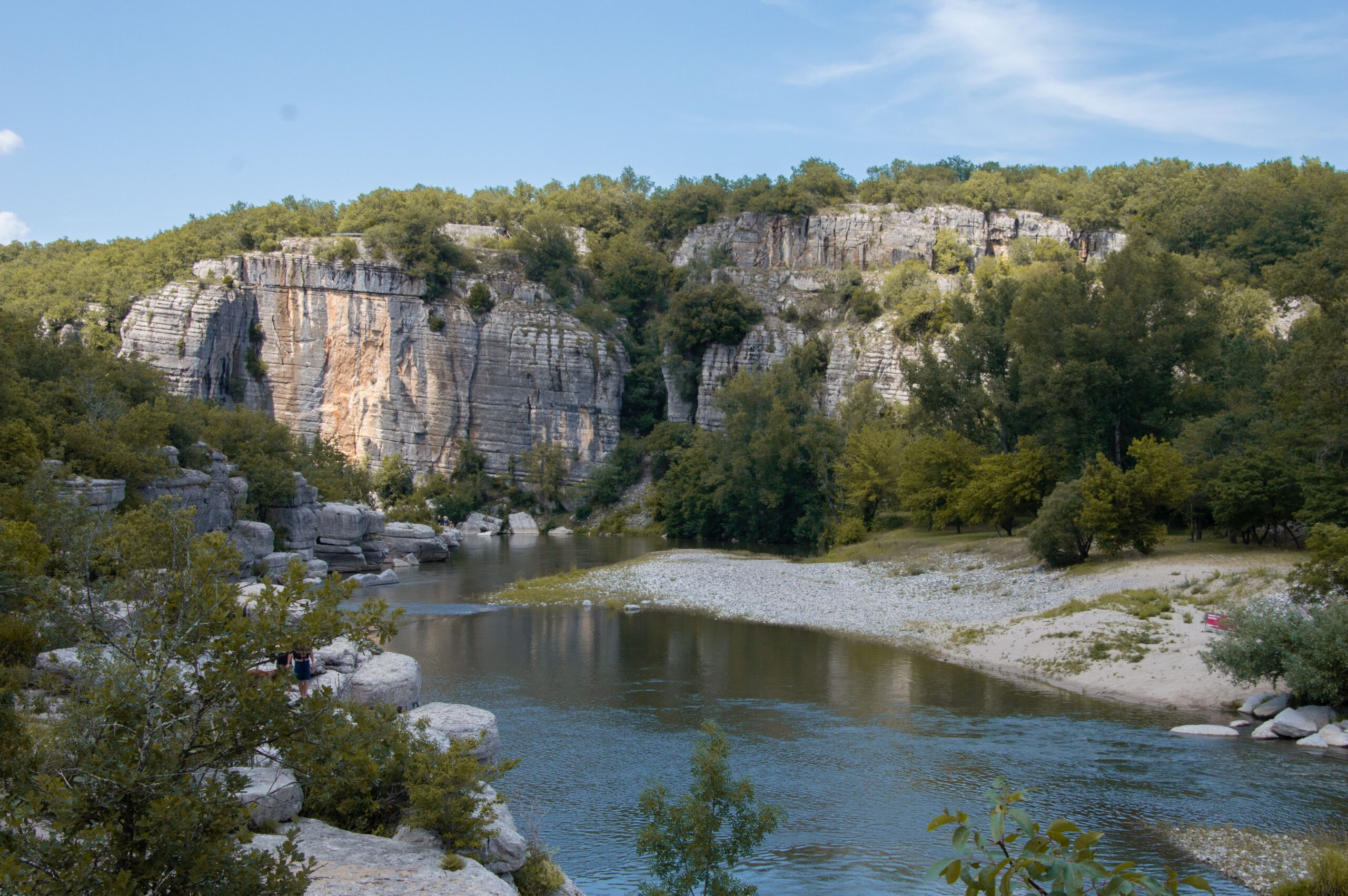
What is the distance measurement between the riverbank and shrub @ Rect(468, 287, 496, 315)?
5021 cm

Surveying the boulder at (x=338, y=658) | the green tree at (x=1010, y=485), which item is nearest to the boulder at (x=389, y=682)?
the boulder at (x=338, y=658)

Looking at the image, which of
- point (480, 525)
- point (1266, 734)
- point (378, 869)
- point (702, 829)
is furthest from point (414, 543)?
point (702, 829)

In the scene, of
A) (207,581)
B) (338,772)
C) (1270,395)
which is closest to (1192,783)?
(338,772)

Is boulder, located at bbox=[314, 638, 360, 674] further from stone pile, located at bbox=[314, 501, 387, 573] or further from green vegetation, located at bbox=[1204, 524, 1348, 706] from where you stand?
stone pile, located at bbox=[314, 501, 387, 573]

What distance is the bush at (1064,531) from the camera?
109 feet

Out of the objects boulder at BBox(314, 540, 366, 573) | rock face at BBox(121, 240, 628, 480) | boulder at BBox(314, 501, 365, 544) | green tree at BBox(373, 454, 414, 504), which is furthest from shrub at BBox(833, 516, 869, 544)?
green tree at BBox(373, 454, 414, 504)

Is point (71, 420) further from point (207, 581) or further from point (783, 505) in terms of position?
point (783, 505)

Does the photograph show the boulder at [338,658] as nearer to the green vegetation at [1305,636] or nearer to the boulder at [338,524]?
the green vegetation at [1305,636]

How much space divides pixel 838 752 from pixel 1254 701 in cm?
887

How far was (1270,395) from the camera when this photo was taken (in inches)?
1474

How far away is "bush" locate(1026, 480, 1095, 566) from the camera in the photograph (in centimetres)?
3309

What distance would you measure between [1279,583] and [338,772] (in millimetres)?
24258

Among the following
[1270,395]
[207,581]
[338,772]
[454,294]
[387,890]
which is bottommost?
[387,890]

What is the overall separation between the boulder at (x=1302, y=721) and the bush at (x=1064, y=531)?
1491 centimetres
